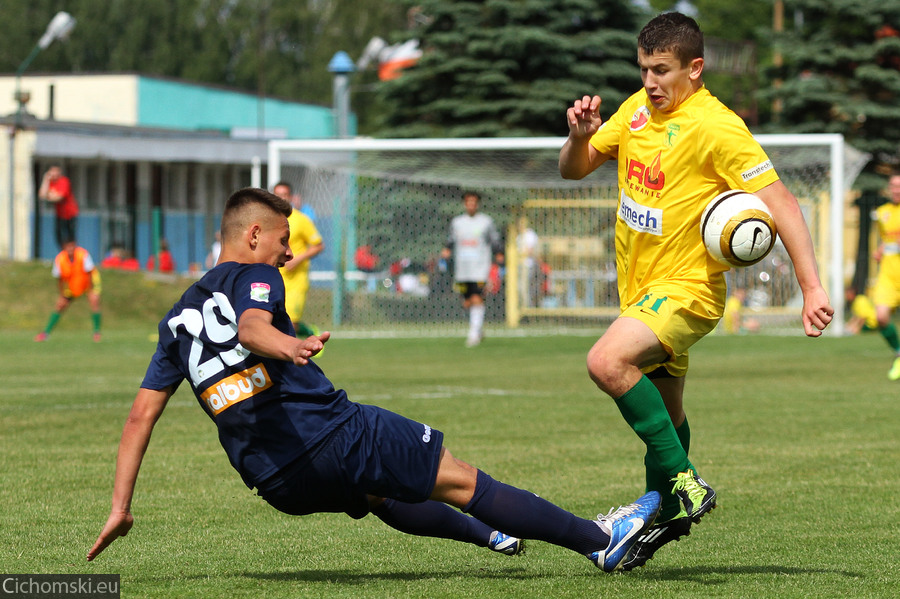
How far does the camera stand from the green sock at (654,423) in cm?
473

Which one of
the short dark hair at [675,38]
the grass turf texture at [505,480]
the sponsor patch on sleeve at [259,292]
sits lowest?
the grass turf texture at [505,480]

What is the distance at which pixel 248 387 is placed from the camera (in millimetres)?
4027

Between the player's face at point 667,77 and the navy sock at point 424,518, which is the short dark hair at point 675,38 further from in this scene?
the navy sock at point 424,518

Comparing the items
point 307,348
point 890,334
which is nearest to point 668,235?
point 307,348

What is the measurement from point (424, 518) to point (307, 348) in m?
1.33

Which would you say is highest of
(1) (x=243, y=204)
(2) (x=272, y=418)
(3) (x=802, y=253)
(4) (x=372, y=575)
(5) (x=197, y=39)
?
(5) (x=197, y=39)

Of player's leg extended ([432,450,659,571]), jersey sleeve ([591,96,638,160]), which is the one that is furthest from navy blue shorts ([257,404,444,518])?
jersey sleeve ([591,96,638,160])

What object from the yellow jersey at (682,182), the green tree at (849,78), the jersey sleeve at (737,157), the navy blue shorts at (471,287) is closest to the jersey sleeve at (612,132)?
the yellow jersey at (682,182)

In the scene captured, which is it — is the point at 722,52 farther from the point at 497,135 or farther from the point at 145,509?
the point at 145,509

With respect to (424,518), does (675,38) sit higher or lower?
higher

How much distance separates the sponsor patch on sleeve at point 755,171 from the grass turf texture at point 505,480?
153 centimetres

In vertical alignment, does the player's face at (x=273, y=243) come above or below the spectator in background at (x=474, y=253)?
above

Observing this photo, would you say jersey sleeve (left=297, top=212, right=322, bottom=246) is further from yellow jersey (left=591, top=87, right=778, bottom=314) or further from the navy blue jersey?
the navy blue jersey

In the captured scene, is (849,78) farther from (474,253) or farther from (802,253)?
(802,253)
